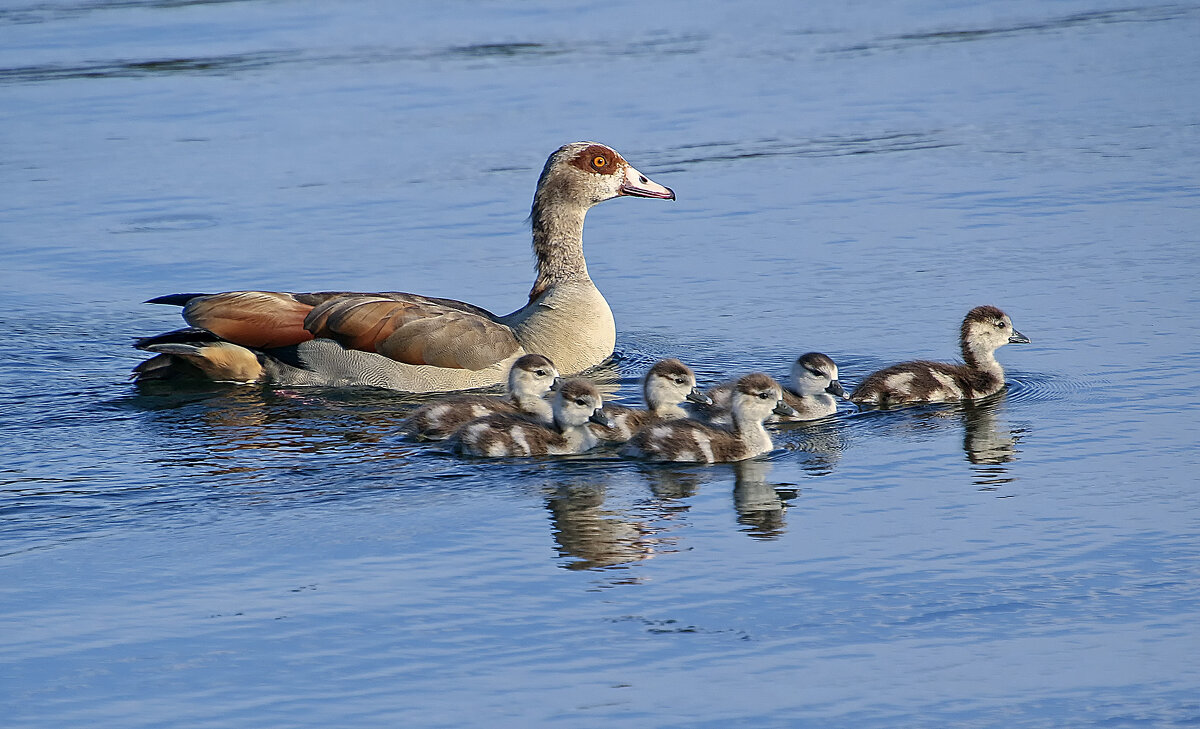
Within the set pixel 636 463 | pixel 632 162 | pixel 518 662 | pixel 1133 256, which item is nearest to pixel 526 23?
pixel 632 162

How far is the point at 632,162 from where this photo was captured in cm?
1659

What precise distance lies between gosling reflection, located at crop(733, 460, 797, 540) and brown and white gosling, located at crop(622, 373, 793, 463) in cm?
10

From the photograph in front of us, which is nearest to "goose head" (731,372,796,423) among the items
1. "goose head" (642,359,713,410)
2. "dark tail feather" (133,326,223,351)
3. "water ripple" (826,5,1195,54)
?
"goose head" (642,359,713,410)

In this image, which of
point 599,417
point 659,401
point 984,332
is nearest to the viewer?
point 599,417

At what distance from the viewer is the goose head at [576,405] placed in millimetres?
9172

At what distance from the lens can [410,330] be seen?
10.8 m

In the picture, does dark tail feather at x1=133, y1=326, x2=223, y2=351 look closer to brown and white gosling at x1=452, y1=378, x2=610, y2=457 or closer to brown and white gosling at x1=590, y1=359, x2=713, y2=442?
brown and white gosling at x1=452, y1=378, x2=610, y2=457

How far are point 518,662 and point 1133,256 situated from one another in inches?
318

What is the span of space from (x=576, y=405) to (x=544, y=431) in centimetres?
22

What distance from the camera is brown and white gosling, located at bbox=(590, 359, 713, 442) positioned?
9.55 metres

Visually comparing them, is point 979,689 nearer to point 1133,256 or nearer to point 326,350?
point 326,350

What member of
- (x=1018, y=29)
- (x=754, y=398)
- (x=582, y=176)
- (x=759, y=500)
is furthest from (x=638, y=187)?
(x=1018, y=29)

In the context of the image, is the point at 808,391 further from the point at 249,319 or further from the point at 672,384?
the point at 249,319

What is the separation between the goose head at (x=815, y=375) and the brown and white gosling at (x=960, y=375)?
0.98 feet
